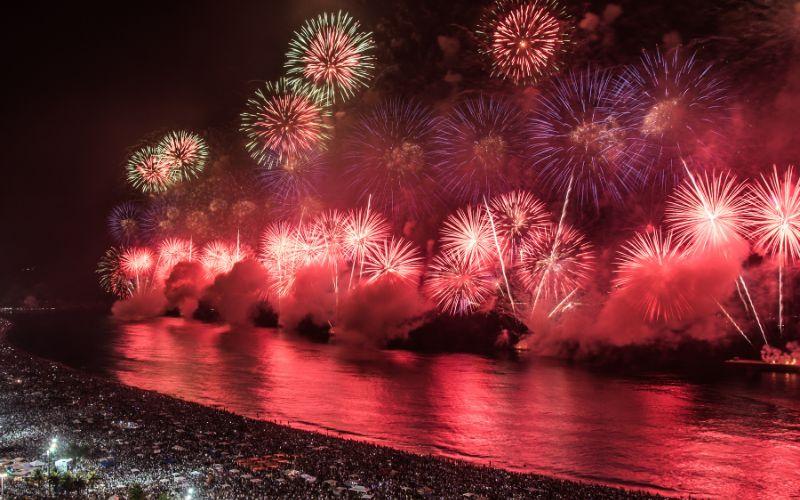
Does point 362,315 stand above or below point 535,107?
below

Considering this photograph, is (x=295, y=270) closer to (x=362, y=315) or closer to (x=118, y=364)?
(x=362, y=315)

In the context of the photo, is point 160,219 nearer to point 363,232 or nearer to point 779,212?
point 363,232

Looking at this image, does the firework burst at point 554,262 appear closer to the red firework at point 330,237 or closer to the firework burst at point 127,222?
the red firework at point 330,237

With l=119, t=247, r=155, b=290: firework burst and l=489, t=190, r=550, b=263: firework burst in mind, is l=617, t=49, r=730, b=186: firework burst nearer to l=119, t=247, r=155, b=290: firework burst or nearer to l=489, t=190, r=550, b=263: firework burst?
l=489, t=190, r=550, b=263: firework burst

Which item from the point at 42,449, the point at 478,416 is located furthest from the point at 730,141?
the point at 42,449

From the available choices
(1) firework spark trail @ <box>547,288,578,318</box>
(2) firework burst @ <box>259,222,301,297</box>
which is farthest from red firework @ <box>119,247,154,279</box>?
(1) firework spark trail @ <box>547,288,578,318</box>

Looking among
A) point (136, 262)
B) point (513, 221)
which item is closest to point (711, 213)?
point (513, 221)
